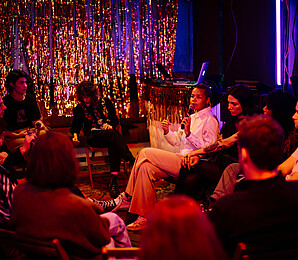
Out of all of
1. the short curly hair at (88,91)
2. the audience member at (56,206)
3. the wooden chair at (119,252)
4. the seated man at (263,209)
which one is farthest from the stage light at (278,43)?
the wooden chair at (119,252)

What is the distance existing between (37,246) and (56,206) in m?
0.17

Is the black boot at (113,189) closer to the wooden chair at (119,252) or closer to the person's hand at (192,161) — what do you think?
the person's hand at (192,161)

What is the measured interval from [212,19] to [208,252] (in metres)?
5.66

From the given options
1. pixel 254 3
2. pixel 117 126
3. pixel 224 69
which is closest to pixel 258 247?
pixel 117 126

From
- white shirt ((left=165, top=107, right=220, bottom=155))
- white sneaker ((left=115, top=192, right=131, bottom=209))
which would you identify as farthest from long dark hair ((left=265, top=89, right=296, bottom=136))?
white sneaker ((left=115, top=192, right=131, bottom=209))

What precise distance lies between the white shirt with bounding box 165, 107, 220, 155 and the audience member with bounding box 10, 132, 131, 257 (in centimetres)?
193

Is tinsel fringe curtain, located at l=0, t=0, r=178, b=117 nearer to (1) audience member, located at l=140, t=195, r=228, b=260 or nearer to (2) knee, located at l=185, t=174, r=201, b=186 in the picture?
(2) knee, located at l=185, t=174, r=201, b=186

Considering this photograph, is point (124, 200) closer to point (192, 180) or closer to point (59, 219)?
point (192, 180)

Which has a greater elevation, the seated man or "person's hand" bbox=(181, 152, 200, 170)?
the seated man

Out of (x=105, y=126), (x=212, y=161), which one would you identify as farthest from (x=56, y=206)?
(x=105, y=126)

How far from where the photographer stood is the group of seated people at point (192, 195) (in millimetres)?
1020

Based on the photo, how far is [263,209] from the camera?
1574 millimetres

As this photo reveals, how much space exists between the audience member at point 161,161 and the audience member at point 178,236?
248 cm

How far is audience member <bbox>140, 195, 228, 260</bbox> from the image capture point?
3.18 feet
